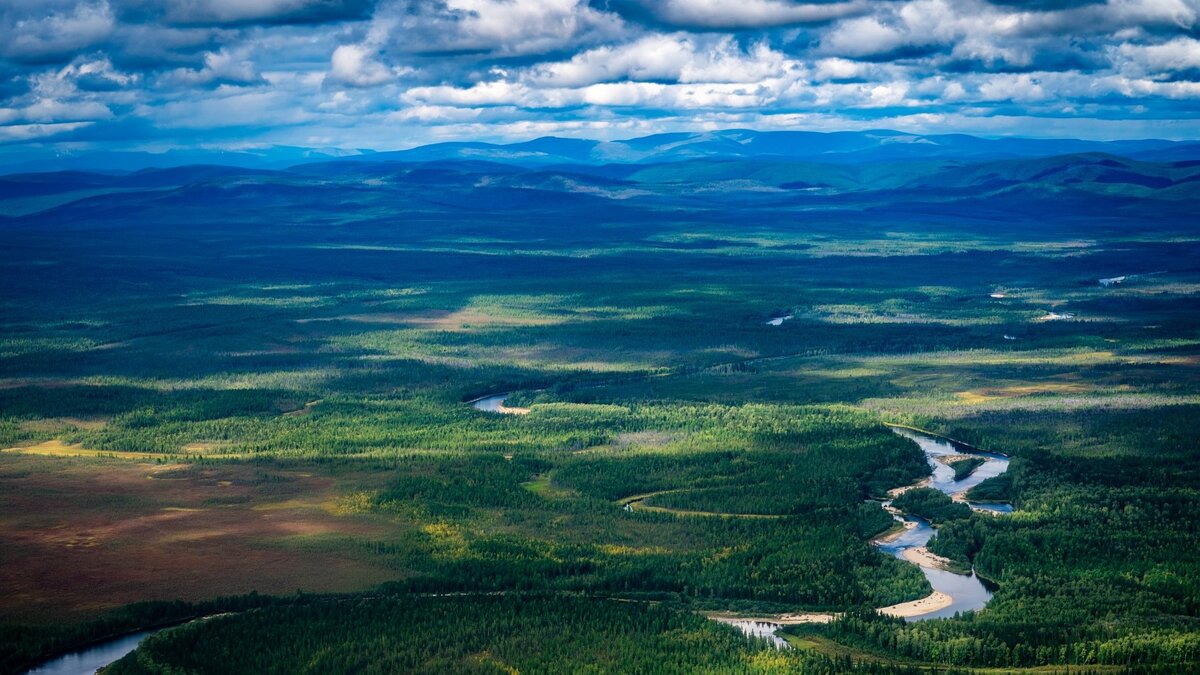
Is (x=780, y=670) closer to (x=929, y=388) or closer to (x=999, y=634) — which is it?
(x=999, y=634)

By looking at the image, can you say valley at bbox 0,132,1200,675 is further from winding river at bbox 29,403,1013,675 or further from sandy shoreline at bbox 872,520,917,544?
winding river at bbox 29,403,1013,675

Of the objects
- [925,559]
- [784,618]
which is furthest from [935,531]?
[784,618]

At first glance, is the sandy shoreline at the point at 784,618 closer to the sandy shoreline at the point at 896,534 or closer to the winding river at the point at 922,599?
the winding river at the point at 922,599

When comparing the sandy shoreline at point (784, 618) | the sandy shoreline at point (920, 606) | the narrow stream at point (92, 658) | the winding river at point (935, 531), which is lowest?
the winding river at point (935, 531)

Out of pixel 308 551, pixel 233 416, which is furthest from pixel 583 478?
pixel 233 416

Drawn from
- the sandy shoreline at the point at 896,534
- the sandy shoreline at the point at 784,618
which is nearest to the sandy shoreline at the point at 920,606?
the sandy shoreline at the point at 784,618

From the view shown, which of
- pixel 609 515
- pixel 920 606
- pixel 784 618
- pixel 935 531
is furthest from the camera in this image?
pixel 609 515

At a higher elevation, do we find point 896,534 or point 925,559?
point 925,559

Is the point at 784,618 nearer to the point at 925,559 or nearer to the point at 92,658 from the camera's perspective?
the point at 925,559

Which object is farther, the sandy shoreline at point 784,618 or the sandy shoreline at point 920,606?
the sandy shoreline at point 920,606

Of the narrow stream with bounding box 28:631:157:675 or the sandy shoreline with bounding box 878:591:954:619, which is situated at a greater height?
the narrow stream with bounding box 28:631:157:675

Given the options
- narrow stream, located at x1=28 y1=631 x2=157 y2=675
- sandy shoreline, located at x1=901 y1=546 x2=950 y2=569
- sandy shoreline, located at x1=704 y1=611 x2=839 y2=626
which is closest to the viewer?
narrow stream, located at x1=28 y1=631 x2=157 y2=675

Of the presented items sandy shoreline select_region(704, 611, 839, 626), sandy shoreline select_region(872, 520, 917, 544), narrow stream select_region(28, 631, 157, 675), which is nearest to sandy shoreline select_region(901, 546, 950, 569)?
sandy shoreline select_region(872, 520, 917, 544)
